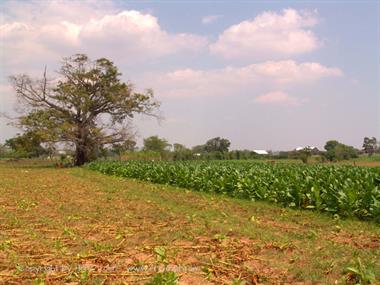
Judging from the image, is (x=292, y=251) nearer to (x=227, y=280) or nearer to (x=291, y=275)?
(x=291, y=275)

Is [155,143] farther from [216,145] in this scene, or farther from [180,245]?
[180,245]

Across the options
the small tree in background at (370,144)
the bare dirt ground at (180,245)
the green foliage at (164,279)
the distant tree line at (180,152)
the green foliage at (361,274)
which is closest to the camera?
Result: the green foliage at (164,279)

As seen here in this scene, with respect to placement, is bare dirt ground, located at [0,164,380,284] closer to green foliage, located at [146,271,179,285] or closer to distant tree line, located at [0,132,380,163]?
green foliage, located at [146,271,179,285]

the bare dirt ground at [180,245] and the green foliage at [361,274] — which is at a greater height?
the green foliage at [361,274]

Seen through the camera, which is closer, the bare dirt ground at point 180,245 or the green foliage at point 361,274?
the green foliage at point 361,274

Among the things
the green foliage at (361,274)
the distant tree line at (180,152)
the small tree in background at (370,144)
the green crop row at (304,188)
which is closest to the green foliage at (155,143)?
the distant tree line at (180,152)

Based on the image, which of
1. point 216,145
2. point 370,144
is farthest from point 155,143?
point 370,144

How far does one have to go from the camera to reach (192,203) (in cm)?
1283

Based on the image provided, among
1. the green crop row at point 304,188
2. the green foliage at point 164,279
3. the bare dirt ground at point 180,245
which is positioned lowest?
the bare dirt ground at point 180,245

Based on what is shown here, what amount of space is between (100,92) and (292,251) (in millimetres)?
42090

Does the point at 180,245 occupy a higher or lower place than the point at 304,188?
lower

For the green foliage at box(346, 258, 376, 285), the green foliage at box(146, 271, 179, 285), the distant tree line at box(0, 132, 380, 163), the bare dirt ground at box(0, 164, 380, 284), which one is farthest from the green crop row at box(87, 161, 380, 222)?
the distant tree line at box(0, 132, 380, 163)

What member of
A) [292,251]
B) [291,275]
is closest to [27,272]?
[291,275]

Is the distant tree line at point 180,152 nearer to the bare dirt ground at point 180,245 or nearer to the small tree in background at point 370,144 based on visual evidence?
the small tree in background at point 370,144
